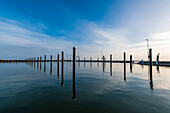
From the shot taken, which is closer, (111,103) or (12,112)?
(12,112)

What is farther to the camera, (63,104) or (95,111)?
(63,104)

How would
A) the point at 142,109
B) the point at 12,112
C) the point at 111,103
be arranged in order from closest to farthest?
the point at 12,112
the point at 142,109
the point at 111,103

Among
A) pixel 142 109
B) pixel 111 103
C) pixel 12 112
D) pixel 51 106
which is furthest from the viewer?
pixel 111 103

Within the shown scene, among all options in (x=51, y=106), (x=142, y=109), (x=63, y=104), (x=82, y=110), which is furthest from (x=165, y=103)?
(x=51, y=106)

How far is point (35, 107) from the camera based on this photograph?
463cm

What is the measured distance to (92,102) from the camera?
5242mm

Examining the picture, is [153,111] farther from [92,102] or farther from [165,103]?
[92,102]

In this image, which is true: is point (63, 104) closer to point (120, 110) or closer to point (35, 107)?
point (35, 107)

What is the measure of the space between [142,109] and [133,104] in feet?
1.80

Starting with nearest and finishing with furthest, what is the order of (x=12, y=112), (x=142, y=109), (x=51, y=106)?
1. (x=12, y=112)
2. (x=142, y=109)
3. (x=51, y=106)

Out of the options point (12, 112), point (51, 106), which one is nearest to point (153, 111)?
point (51, 106)

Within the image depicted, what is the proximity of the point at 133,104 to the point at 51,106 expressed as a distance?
4.76 m

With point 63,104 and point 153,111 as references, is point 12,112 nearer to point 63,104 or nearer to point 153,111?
point 63,104

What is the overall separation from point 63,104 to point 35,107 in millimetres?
1492
